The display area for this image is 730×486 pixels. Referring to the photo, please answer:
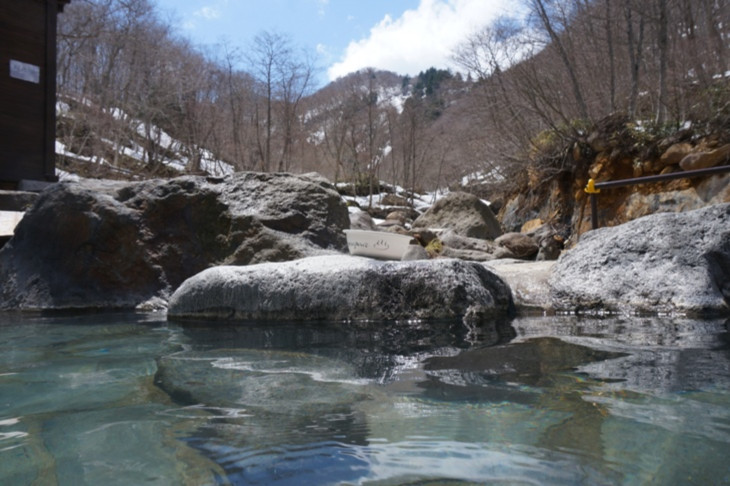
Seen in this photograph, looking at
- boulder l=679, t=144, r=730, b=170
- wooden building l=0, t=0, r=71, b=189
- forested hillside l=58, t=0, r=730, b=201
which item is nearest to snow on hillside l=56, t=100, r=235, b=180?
forested hillside l=58, t=0, r=730, b=201

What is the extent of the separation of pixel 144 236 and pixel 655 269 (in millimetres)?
4851

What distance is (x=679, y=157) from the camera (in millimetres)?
9453

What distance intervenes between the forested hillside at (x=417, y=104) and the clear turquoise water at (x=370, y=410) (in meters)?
8.77

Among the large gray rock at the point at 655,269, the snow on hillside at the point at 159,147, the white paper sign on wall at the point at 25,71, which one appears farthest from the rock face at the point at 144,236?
the snow on hillside at the point at 159,147

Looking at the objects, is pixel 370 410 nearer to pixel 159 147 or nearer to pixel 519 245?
pixel 519 245

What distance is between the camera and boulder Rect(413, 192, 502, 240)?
13430 millimetres

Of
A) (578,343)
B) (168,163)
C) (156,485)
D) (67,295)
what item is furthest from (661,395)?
(168,163)

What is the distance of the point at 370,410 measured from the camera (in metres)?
1.81

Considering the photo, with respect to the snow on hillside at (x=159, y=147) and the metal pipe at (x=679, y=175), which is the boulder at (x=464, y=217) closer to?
the metal pipe at (x=679, y=175)

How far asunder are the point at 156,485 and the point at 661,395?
1.73 metres

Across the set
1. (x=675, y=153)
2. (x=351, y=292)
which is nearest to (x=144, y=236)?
(x=351, y=292)

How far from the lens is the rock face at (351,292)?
3.98 m

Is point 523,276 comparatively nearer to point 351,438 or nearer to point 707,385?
point 707,385

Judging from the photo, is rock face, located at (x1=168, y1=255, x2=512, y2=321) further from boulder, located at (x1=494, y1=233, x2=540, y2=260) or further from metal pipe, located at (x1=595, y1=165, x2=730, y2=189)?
boulder, located at (x1=494, y1=233, x2=540, y2=260)
